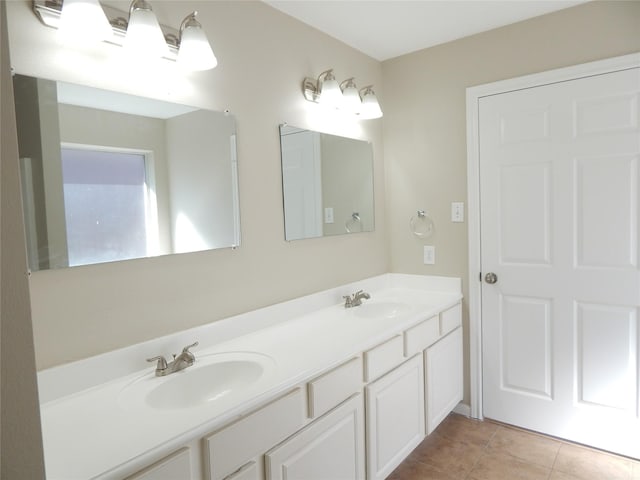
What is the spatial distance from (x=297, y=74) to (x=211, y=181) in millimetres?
822

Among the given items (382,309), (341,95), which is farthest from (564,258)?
(341,95)

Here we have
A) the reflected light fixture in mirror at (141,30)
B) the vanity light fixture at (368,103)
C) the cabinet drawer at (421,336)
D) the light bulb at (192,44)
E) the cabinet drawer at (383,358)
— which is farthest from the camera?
the vanity light fixture at (368,103)

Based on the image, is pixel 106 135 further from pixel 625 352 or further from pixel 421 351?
pixel 625 352

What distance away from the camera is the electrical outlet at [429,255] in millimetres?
2711

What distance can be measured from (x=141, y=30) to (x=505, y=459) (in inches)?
101

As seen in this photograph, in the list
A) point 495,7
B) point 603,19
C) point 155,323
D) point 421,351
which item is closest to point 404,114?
point 495,7

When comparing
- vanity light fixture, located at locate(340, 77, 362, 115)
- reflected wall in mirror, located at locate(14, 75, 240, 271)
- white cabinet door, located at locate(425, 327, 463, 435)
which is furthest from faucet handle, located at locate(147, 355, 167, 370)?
vanity light fixture, located at locate(340, 77, 362, 115)

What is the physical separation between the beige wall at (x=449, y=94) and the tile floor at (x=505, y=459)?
34cm

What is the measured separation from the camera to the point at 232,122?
1812 millimetres

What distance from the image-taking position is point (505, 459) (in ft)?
7.24

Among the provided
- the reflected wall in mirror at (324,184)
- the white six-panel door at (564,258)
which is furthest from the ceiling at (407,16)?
the reflected wall in mirror at (324,184)

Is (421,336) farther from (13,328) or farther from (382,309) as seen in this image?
(13,328)

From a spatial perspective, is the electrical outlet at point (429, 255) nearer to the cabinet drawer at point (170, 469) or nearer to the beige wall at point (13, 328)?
the cabinet drawer at point (170, 469)

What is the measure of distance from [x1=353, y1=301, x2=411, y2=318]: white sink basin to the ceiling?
154 cm
